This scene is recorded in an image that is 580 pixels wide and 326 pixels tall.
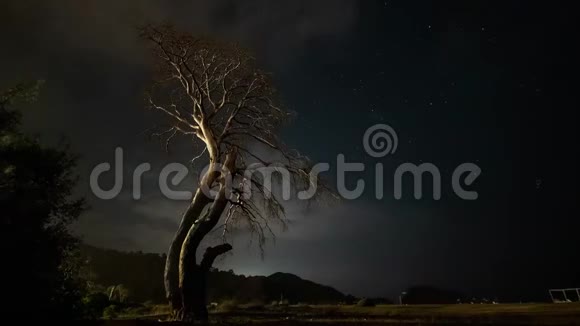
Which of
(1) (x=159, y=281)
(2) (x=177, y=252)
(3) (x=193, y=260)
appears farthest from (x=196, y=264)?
(1) (x=159, y=281)

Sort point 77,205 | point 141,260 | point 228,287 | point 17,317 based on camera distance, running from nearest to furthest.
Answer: point 17,317 → point 77,205 → point 228,287 → point 141,260

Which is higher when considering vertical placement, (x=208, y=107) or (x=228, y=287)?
(x=208, y=107)

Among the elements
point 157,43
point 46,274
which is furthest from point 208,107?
point 46,274

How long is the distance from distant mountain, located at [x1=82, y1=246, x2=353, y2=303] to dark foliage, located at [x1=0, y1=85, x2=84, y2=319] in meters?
39.2

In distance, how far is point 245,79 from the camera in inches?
677

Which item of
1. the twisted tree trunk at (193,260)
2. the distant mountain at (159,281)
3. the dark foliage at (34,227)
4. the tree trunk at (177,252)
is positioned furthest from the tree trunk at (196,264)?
the distant mountain at (159,281)

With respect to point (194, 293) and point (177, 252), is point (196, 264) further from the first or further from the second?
point (194, 293)

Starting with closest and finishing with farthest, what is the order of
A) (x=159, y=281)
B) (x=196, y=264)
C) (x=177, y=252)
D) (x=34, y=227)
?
(x=34, y=227) < (x=196, y=264) < (x=177, y=252) < (x=159, y=281)

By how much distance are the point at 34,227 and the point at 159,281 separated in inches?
1793

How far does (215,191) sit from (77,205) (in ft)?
16.0

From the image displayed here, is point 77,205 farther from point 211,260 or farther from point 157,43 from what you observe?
point 157,43

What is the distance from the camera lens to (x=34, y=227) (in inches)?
387

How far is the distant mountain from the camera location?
166ft

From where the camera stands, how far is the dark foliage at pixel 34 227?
29.7 ft
